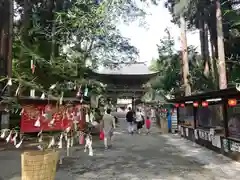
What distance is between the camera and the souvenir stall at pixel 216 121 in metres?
6.61

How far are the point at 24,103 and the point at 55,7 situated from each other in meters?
8.58

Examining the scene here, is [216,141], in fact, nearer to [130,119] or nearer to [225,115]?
[225,115]

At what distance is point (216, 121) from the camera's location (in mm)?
8484

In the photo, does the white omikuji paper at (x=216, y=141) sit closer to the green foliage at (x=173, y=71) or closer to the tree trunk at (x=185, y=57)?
the tree trunk at (x=185, y=57)

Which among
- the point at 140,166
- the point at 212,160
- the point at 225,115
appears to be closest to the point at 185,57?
the point at 225,115

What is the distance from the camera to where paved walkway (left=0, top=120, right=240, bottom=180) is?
5086 millimetres

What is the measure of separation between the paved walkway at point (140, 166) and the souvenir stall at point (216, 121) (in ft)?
1.44

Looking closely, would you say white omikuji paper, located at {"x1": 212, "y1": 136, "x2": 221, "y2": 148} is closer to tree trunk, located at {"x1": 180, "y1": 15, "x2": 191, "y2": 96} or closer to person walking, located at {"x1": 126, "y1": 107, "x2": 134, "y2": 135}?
person walking, located at {"x1": 126, "y1": 107, "x2": 134, "y2": 135}

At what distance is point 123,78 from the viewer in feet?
93.2

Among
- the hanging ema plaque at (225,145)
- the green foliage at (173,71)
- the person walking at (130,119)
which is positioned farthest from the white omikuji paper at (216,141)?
the green foliage at (173,71)

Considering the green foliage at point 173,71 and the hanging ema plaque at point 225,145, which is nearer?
the hanging ema plaque at point 225,145

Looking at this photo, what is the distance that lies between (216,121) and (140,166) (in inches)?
166

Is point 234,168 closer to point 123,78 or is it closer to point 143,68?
point 123,78

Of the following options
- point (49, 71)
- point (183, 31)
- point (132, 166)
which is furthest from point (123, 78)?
point (132, 166)
